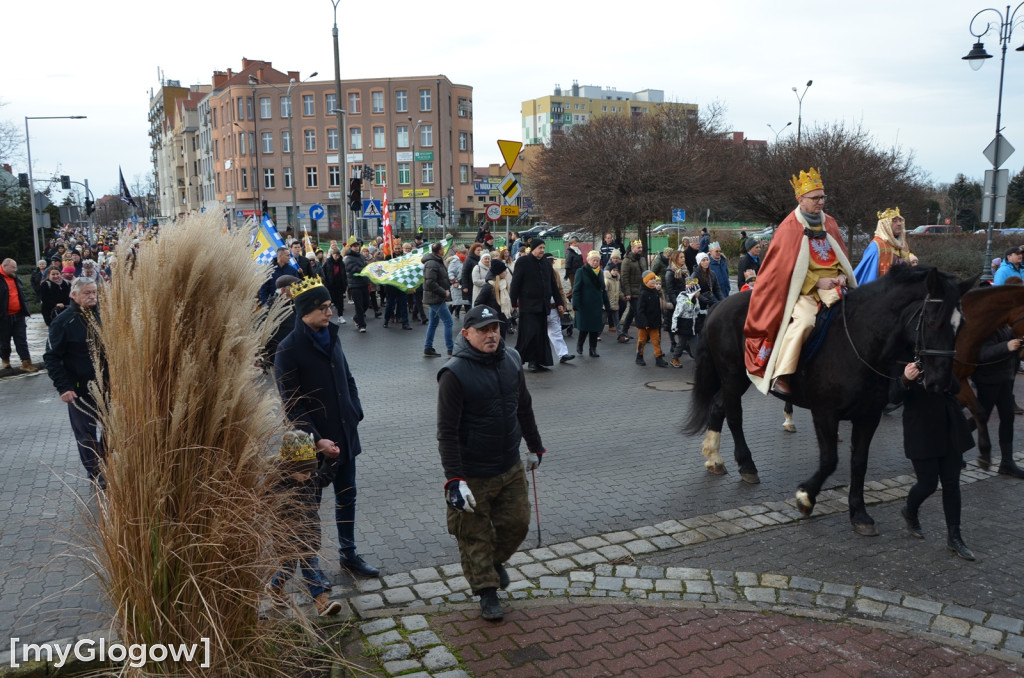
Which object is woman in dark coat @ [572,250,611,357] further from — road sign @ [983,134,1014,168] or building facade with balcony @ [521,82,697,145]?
building facade with balcony @ [521,82,697,145]

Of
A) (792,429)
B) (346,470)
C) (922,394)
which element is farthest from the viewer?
(792,429)

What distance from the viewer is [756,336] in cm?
686

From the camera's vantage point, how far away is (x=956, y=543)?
5.51 meters

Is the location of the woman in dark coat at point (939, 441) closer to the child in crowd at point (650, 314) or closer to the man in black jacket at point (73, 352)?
the man in black jacket at point (73, 352)

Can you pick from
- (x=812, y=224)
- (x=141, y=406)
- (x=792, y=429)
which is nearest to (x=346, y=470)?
(x=141, y=406)

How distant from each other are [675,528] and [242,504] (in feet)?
12.0

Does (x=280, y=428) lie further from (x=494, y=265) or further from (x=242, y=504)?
(x=494, y=265)

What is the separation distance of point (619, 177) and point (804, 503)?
2561 cm

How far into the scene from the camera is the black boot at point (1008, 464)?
730 centimetres

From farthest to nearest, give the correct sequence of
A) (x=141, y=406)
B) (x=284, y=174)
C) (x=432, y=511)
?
(x=284, y=174)
(x=432, y=511)
(x=141, y=406)

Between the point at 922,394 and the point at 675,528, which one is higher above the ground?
the point at 922,394

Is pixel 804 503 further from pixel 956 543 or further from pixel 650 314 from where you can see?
pixel 650 314

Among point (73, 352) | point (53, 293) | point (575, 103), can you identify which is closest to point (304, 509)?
point (73, 352)

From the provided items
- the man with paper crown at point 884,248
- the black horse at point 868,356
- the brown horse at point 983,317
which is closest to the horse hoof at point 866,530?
the black horse at point 868,356
